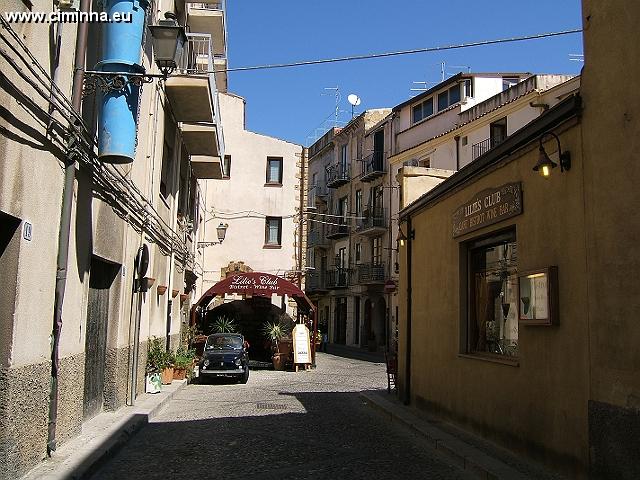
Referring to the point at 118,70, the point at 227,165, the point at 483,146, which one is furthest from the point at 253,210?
the point at 118,70

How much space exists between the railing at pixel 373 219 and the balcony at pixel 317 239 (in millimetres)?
8409

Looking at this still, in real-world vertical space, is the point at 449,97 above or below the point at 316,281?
above

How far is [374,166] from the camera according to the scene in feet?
134

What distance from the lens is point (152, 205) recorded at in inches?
564

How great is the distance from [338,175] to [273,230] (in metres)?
17.5

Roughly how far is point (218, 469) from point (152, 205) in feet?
25.4

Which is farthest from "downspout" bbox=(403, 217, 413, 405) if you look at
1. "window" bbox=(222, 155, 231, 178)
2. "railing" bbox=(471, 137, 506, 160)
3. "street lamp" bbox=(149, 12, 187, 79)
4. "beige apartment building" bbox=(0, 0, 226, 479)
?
"window" bbox=(222, 155, 231, 178)

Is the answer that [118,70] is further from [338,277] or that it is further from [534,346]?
[338,277]

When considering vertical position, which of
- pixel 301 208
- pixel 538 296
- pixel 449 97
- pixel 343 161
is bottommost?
pixel 538 296

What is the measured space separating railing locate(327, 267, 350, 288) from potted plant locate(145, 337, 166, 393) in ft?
97.1

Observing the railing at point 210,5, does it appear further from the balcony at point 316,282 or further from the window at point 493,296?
the balcony at point 316,282

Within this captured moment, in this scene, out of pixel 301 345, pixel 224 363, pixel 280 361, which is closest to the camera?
pixel 224 363

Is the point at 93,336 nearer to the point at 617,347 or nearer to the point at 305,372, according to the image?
the point at 617,347

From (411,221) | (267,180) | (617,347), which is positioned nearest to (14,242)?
(617,347)
